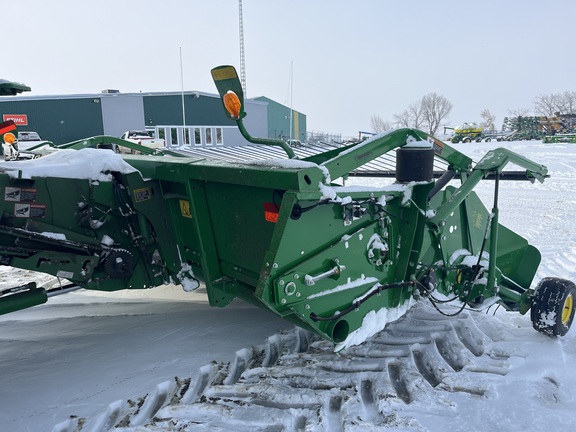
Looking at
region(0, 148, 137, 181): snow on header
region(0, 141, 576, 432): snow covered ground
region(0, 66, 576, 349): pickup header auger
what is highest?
region(0, 148, 137, 181): snow on header

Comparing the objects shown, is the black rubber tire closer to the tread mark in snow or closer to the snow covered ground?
the snow covered ground

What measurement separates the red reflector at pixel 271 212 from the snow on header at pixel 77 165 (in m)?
1.10

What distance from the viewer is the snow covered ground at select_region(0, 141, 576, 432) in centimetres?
251

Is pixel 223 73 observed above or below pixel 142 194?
above

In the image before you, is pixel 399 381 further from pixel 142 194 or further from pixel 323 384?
pixel 142 194

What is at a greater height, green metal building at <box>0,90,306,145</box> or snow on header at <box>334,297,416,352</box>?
green metal building at <box>0,90,306,145</box>

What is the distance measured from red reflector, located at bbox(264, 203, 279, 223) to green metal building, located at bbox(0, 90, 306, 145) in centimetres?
2248

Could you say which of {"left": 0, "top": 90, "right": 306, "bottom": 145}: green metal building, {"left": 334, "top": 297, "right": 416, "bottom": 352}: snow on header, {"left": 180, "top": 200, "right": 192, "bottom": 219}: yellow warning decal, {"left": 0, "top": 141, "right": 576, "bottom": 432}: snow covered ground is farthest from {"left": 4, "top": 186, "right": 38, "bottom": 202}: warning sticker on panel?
{"left": 0, "top": 90, "right": 306, "bottom": 145}: green metal building

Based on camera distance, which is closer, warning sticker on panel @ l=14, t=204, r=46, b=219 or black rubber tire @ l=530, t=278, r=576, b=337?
warning sticker on panel @ l=14, t=204, r=46, b=219

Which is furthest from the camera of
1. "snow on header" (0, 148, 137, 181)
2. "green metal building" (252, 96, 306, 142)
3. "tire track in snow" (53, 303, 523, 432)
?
"green metal building" (252, 96, 306, 142)

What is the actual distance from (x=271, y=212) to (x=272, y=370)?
1.06 meters

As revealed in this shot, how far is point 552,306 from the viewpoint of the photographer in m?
3.37

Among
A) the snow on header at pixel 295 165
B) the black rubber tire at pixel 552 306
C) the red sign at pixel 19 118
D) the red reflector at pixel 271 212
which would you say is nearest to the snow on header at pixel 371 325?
the red reflector at pixel 271 212

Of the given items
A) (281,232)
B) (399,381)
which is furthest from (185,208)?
(399,381)
